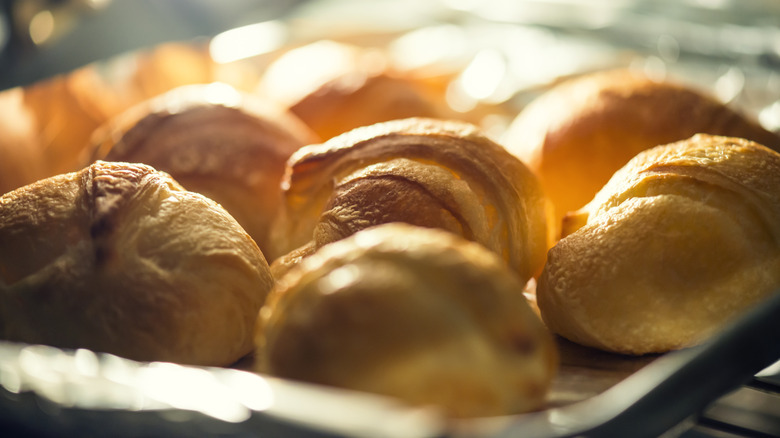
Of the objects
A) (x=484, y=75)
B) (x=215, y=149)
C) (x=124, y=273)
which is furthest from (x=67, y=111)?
(x=484, y=75)

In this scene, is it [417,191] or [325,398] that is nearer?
[325,398]

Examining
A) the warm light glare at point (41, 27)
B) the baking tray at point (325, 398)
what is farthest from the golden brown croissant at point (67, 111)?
the baking tray at point (325, 398)

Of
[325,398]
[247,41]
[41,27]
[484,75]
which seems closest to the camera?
[325,398]

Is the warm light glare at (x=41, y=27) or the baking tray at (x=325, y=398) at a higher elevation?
the warm light glare at (x=41, y=27)

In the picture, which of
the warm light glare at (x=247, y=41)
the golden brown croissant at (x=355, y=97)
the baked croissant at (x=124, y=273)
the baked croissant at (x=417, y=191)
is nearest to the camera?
the baked croissant at (x=124, y=273)

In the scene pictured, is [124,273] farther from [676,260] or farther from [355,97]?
[355,97]

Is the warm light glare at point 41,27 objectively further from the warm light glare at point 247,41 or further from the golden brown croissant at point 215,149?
the warm light glare at point 247,41

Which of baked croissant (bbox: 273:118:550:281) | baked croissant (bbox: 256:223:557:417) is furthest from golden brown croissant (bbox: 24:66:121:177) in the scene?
baked croissant (bbox: 256:223:557:417)
